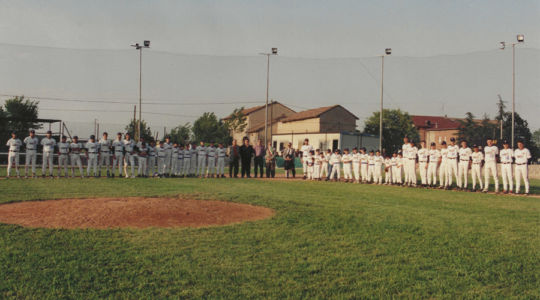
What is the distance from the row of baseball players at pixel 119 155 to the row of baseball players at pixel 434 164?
522 centimetres

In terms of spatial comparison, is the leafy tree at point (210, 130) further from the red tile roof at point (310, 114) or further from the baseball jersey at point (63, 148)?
the baseball jersey at point (63, 148)

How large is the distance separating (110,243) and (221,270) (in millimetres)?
1939

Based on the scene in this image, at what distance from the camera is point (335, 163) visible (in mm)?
19500

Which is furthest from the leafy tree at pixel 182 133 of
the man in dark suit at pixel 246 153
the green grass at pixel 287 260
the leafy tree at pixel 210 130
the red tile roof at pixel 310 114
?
the green grass at pixel 287 260

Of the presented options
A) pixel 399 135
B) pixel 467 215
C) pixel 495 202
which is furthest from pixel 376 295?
pixel 399 135

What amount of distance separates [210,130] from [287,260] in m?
43.7

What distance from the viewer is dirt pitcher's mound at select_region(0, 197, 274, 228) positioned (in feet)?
22.6

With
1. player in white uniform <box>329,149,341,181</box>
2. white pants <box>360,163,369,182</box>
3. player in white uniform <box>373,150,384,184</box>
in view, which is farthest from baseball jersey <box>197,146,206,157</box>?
player in white uniform <box>373,150,384,184</box>

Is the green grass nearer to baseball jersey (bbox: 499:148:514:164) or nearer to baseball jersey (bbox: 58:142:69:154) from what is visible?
baseball jersey (bbox: 499:148:514:164)

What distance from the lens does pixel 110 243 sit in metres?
5.49

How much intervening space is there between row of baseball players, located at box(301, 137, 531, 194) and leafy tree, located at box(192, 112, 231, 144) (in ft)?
92.1

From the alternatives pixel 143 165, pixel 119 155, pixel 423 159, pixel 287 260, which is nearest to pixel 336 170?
pixel 423 159

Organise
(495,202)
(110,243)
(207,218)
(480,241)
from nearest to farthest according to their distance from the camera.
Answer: (110,243) → (480,241) → (207,218) → (495,202)

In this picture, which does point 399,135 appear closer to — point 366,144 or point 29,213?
point 366,144
